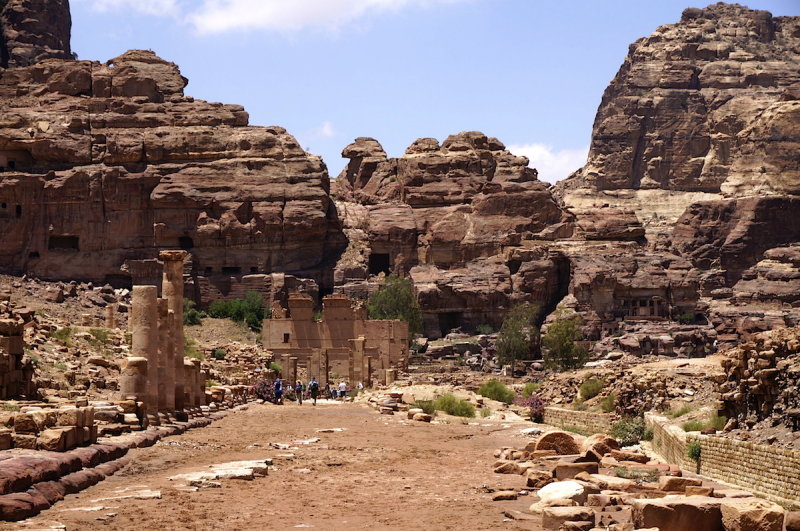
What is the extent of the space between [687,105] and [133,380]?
152125 mm

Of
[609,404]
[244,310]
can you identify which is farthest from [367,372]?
[609,404]

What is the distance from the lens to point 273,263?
88125 millimetres

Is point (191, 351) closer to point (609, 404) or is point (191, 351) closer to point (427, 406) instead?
point (427, 406)

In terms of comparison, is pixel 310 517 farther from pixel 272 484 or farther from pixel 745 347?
pixel 745 347

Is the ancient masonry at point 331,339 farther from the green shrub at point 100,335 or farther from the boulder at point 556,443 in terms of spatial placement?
the boulder at point 556,443

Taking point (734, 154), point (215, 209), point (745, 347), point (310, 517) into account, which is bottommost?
point (310, 517)

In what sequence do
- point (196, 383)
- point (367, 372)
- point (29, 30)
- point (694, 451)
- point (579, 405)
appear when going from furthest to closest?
point (29, 30)
point (367, 372)
point (579, 405)
point (196, 383)
point (694, 451)

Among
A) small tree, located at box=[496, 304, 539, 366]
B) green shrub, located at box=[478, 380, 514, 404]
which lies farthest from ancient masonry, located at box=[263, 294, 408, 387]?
green shrub, located at box=[478, 380, 514, 404]

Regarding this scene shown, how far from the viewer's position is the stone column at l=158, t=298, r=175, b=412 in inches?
1268

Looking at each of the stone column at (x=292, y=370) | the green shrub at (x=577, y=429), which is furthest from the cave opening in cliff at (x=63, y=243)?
the green shrub at (x=577, y=429)

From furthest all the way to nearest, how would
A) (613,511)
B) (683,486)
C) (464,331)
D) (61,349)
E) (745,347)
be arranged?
1. (464,331)
2. (61,349)
3. (745,347)
4. (683,486)
5. (613,511)

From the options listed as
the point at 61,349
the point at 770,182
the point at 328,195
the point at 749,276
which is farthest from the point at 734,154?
the point at 61,349

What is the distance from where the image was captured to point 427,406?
40.4 metres

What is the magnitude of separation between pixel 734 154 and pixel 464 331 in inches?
3341
